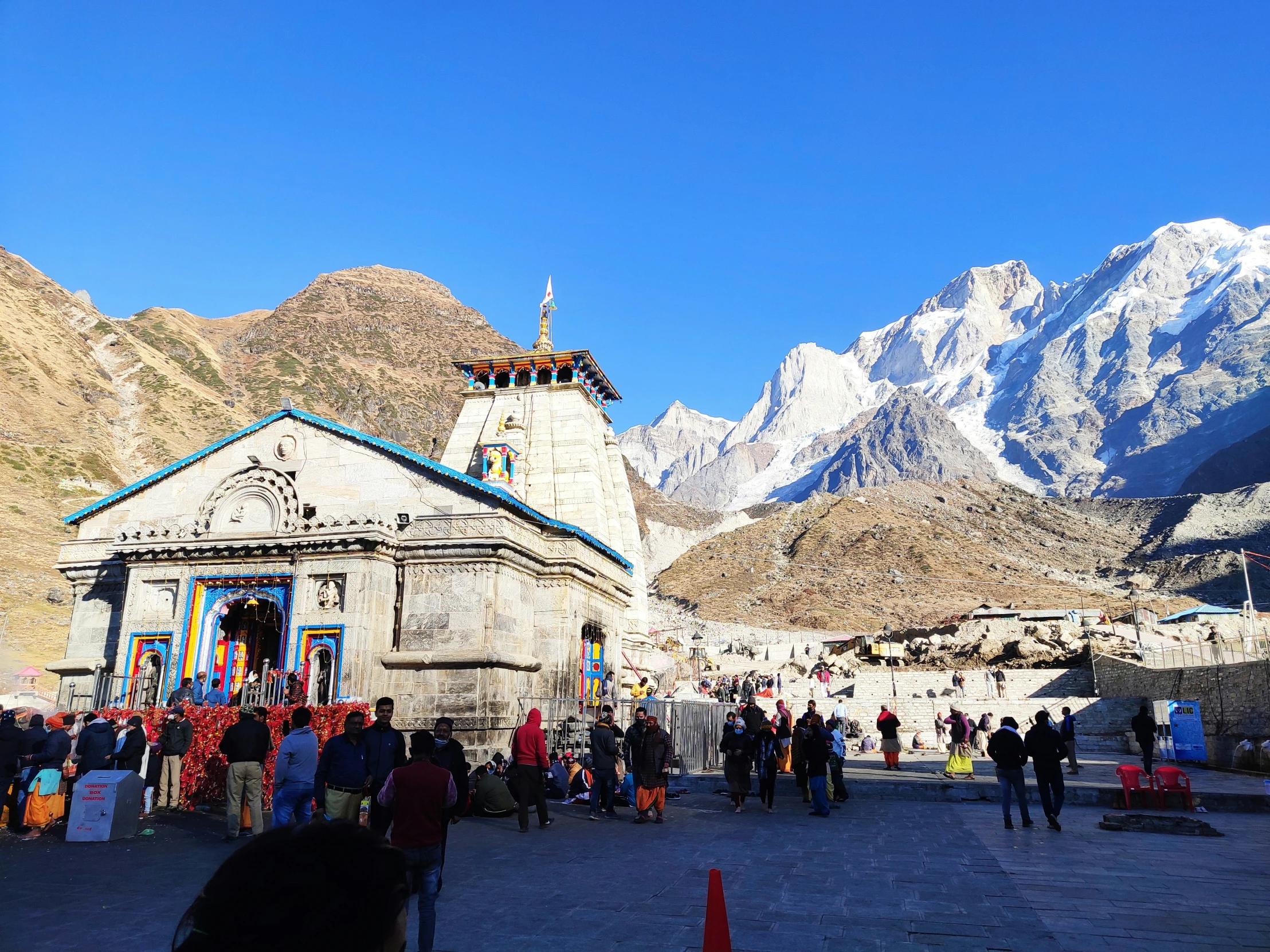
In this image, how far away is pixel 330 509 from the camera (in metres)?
21.7

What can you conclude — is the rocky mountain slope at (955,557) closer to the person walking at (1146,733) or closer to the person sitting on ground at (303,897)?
the person walking at (1146,733)

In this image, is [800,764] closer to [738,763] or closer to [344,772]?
[738,763]

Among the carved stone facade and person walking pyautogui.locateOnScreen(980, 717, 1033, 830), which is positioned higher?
the carved stone facade

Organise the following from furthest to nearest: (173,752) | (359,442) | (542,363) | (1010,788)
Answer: (542,363), (359,442), (173,752), (1010,788)

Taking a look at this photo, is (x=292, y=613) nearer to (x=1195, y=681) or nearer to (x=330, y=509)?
(x=330, y=509)

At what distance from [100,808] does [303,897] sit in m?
12.2

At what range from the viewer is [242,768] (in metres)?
11.5

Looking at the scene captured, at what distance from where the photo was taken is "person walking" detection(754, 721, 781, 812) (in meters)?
15.5

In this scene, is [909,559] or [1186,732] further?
[909,559]

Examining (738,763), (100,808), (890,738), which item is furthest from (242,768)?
(890,738)

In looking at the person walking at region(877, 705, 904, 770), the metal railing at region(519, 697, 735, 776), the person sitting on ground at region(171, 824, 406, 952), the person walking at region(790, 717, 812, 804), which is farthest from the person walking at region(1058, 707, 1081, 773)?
the person sitting on ground at region(171, 824, 406, 952)

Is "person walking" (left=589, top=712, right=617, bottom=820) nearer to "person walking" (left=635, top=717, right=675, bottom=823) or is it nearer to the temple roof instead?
"person walking" (left=635, top=717, right=675, bottom=823)

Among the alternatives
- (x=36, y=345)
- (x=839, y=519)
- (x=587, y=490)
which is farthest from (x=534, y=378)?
(x=839, y=519)

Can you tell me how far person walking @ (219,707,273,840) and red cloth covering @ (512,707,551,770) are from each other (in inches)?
137
